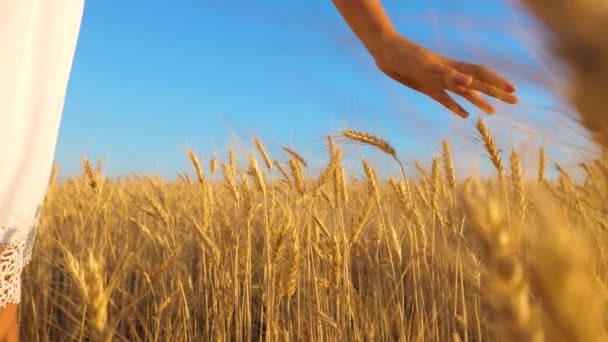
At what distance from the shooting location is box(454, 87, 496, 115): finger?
118 cm

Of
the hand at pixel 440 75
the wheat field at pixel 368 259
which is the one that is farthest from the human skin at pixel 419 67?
the wheat field at pixel 368 259

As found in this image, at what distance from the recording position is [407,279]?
2.32 metres

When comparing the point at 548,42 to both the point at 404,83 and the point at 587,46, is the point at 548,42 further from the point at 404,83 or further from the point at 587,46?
the point at 404,83

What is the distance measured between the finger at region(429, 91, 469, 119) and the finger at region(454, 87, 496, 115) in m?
0.06

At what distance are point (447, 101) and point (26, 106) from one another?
939 millimetres

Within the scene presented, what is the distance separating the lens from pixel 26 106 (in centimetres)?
101

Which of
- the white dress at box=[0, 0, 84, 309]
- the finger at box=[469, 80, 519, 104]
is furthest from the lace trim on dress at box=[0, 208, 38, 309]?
the finger at box=[469, 80, 519, 104]

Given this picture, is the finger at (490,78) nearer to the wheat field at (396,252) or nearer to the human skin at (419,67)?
the human skin at (419,67)

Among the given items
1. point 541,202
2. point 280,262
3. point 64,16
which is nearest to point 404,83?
point 280,262

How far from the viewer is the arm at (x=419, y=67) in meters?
1.15

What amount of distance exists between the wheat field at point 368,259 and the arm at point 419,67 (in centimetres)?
12

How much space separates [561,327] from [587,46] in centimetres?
17

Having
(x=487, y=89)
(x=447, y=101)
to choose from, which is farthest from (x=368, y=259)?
(x=487, y=89)

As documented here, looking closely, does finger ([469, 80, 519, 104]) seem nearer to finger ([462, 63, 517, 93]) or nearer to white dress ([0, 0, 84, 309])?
finger ([462, 63, 517, 93])
